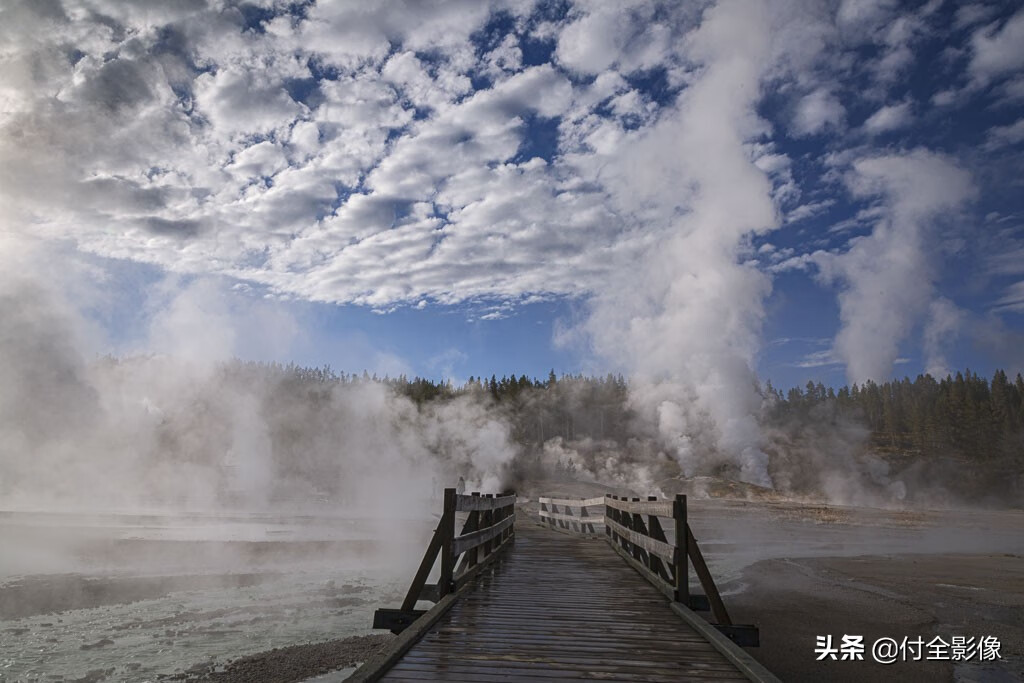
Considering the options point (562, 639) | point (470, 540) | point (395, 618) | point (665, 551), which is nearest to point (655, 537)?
point (665, 551)

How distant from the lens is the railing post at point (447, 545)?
22.1ft

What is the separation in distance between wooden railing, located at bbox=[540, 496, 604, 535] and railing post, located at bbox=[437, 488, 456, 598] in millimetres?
9829

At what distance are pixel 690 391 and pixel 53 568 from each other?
231 feet

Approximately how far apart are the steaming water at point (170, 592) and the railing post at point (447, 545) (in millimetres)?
5135

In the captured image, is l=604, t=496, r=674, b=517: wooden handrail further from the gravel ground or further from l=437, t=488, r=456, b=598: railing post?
the gravel ground

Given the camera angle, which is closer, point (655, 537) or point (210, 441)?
point (655, 537)

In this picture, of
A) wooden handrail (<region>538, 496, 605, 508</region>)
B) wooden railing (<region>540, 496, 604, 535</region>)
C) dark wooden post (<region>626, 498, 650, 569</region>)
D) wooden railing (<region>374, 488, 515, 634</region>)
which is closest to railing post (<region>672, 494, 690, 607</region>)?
wooden railing (<region>374, 488, 515, 634</region>)

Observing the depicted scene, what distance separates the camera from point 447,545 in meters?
6.79

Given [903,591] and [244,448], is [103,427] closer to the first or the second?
[244,448]

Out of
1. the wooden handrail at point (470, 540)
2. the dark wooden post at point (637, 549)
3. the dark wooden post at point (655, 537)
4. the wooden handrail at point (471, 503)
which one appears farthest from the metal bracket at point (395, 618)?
the dark wooden post at point (637, 549)

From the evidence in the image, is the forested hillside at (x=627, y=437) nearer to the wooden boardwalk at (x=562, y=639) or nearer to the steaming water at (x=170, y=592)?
the steaming water at (x=170, y=592)

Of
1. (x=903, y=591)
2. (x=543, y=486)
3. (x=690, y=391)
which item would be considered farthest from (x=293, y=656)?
(x=690, y=391)

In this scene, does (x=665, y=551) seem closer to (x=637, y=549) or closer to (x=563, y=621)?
(x=563, y=621)

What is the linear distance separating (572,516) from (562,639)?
15.0m
